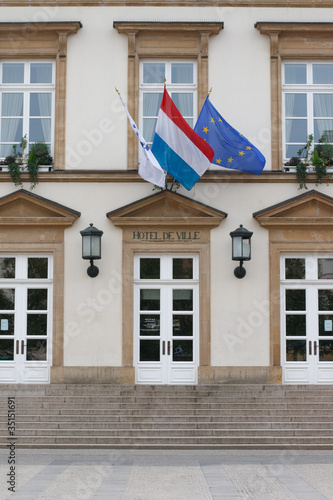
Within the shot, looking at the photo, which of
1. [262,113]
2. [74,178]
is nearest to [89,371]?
[74,178]

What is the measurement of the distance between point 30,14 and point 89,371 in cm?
715

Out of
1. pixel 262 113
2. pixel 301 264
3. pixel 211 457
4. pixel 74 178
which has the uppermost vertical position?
pixel 262 113

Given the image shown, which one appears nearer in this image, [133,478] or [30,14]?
[133,478]

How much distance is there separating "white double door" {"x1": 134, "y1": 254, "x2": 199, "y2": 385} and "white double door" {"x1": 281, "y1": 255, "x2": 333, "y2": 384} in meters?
1.77

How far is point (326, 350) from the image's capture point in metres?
14.5

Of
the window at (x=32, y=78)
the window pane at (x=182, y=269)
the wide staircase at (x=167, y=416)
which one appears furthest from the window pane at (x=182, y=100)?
the wide staircase at (x=167, y=416)

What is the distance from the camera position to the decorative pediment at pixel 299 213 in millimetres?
14344

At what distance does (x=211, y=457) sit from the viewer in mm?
10977

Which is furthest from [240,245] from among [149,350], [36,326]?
[36,326]

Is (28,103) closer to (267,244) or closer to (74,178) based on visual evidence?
(74,178)

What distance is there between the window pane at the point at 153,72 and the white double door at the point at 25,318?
4.12m

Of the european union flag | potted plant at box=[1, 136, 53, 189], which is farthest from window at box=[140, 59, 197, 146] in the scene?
potted plant at box=[1, 136, 53, 189]

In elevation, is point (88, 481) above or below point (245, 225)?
below

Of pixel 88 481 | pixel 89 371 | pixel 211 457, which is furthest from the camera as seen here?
pixel 89 371
